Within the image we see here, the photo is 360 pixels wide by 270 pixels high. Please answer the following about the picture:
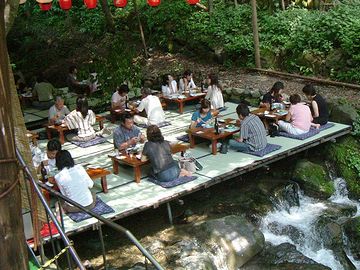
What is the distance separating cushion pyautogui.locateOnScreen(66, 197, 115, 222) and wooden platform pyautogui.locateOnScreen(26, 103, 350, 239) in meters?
0.09

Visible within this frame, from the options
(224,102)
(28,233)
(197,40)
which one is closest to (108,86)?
(224,102)

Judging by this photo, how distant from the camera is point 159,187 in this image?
381 inches

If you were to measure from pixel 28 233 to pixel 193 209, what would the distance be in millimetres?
3837

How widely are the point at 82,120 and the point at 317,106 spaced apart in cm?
604

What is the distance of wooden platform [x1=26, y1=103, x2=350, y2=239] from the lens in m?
8.97

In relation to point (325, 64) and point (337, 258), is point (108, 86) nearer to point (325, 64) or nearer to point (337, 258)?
point (325, 64)

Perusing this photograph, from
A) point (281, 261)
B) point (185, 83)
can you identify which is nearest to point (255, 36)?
point (185, 83)

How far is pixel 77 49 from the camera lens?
20.9 meters

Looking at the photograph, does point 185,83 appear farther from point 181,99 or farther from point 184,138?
point 184,138

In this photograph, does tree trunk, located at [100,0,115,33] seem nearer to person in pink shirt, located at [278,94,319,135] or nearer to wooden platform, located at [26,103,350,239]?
wooden platform, located at [26,103,350,239]

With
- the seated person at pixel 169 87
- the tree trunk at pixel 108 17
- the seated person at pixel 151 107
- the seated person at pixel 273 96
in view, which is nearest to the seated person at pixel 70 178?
the seated person at pixel 151 107

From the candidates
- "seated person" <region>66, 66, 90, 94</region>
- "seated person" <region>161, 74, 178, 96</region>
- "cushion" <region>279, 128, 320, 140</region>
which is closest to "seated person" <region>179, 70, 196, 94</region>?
"seated person" <region>161, 74, 178, 96</region>

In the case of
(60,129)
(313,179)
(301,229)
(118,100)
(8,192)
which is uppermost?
(8,192)

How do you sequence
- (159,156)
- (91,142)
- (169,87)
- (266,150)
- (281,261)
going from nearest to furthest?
(281,261) → (159,156) → (266,150) → (91,142) → (169,87)
